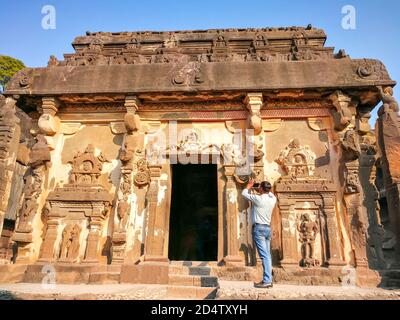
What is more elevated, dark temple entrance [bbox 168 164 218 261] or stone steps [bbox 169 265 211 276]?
dark temple entrance [bbox 168 164 218 261]

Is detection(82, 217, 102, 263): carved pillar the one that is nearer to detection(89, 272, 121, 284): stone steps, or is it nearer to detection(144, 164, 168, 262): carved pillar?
detection(89, 272, 121, 284): stone steps

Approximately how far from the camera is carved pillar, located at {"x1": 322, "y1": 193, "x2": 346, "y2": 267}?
5863 millimetres

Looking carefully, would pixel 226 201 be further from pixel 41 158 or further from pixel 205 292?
pixel 41 158

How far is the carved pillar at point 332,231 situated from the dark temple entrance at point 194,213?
4717 mm

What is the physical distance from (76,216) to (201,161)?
3200 millimetres

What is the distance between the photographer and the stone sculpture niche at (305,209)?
6.01m

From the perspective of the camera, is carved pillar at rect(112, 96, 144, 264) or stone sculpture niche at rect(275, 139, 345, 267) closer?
stone sculpture niche at rect(275, 139, 345, 267)

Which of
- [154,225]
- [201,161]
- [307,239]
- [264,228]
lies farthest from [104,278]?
[307,239]

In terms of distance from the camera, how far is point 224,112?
7.29 meters

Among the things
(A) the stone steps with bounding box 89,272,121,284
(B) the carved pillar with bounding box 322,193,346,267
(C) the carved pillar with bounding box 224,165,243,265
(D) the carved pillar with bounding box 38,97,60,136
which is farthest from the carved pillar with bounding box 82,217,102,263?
(B) the carved pillar with bounding box 322,193,346,267

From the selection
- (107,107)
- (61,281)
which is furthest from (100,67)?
(61,281)

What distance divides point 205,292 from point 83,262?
3070mm

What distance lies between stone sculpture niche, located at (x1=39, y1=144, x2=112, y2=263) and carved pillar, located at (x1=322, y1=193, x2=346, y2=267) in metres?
4.91

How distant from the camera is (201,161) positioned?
704cm
